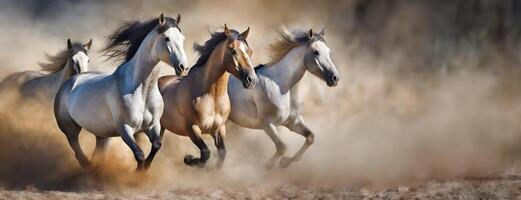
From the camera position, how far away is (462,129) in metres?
14.1

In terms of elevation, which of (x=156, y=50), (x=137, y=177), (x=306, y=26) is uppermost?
(x=306, y=26)

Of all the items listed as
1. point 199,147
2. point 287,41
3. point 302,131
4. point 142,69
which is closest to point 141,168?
point 199,147

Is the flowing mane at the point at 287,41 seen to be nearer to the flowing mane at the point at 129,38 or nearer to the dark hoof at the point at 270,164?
the dark hoof at the point at 270,164

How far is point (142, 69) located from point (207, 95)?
76 centimetres

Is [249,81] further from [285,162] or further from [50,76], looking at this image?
[50,76]

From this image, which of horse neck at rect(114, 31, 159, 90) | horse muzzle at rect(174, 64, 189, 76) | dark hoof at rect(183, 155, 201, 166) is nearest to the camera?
horse muzzle at rect(174, 64, 189, 76)

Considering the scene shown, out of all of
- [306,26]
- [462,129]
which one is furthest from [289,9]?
[462,129]

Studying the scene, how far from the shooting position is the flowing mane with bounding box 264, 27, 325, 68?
12266 millimetres

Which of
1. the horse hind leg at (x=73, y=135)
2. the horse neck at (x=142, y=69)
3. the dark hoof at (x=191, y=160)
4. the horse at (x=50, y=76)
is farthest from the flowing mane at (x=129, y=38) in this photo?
the dark hoof at (x=191, y=160)

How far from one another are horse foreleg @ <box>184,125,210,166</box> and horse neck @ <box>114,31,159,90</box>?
2.38ft

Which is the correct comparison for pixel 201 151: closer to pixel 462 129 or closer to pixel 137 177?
pixel 137 177

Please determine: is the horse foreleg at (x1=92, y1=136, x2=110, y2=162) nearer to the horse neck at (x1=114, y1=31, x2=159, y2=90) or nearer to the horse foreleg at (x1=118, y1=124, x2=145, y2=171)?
the horse foreleg at (x1=118, y1=124, x2=145, y2=171)

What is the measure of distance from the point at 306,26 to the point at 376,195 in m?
2.13

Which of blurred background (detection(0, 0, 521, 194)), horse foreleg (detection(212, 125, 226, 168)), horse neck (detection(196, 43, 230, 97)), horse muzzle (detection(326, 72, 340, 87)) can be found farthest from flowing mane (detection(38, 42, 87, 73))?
horse muzzle (detection(326, 72, 340, 87))
